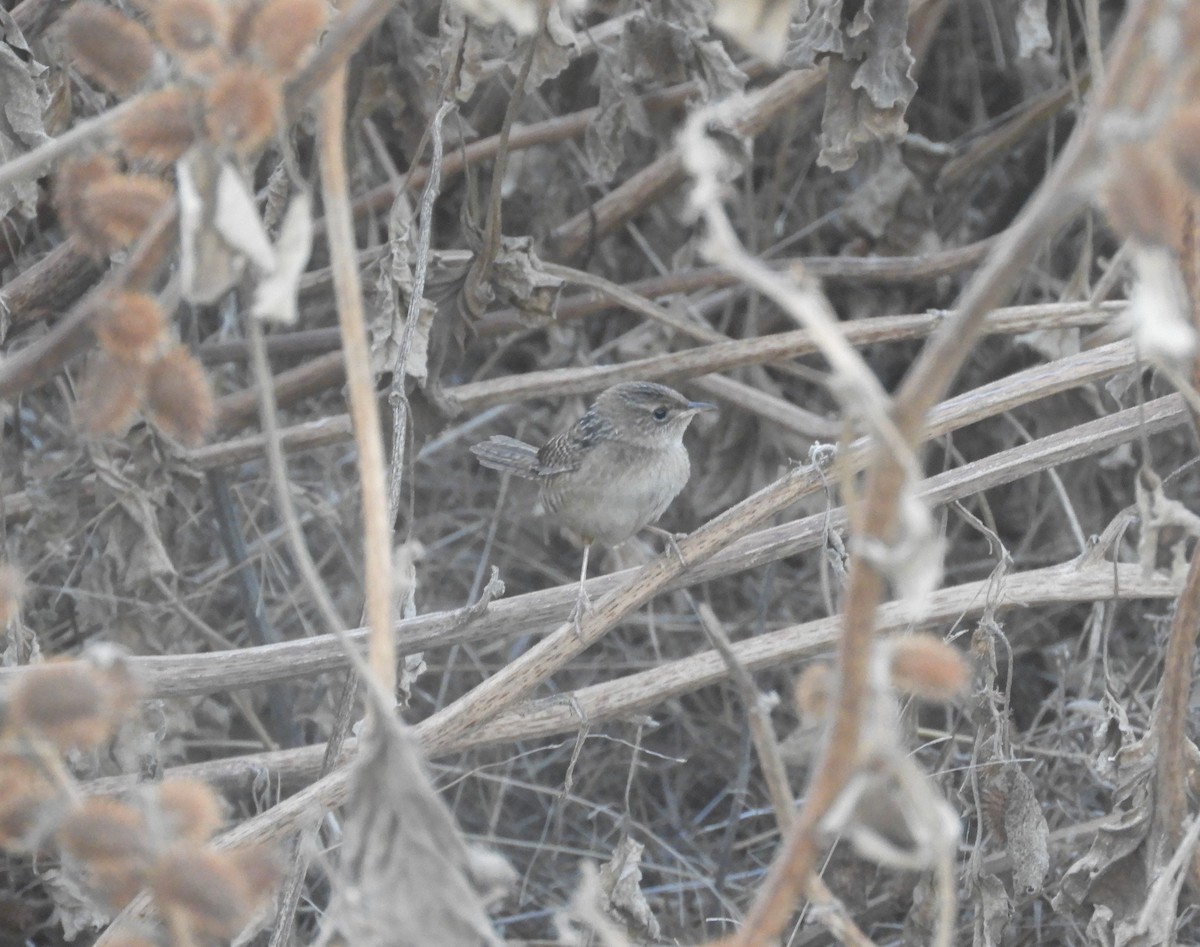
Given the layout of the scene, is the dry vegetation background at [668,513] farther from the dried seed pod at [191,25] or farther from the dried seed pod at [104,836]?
the dried seed pod at [191,25]

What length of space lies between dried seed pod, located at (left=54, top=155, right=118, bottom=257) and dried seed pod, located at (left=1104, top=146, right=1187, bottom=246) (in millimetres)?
1352

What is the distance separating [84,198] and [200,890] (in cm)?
97

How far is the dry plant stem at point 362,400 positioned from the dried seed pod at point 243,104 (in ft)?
0.54

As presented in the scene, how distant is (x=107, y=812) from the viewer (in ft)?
5.96

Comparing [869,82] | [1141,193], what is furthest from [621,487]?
[1141,193]

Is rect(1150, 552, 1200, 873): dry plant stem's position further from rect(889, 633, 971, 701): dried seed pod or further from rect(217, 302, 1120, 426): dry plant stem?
rect(217, 302, 1120, 426): dry plant stem

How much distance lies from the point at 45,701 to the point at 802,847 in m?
0.96

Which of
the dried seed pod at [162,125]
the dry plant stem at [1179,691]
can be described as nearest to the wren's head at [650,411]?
the dry plant stem at [1179,691]

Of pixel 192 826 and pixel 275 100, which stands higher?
pixel 275 100

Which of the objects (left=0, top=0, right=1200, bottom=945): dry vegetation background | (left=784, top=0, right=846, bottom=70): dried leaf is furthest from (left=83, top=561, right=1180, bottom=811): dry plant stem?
(left=784, top=0, right=846, bottom=70): dried leaf

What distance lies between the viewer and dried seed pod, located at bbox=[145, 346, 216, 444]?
193 centimetres

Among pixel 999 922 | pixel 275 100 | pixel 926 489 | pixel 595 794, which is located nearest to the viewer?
pixel 275 100

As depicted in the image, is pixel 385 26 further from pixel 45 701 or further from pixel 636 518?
pixel 45 701

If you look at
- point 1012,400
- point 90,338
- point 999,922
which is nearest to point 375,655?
point 90,338
